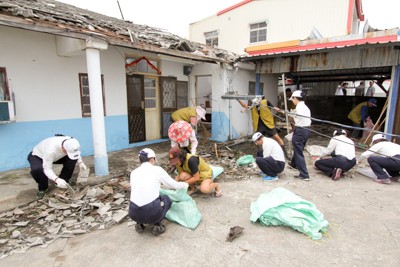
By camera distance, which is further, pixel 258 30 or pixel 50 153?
pixel 258 30

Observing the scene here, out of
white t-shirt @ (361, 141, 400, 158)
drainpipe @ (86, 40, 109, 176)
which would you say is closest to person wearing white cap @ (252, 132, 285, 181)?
white t-shirt @ (361, 141, 400, 158)

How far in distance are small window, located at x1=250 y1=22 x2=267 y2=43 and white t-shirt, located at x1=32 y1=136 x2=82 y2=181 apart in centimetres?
1300

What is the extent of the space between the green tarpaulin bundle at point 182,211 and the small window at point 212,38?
14.1 m

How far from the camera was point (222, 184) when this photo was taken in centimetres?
520

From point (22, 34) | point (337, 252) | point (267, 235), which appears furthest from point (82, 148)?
point (337, 252)

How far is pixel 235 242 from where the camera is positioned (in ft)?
10.3

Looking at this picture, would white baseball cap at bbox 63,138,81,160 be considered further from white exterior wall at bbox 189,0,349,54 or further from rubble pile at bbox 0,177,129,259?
white exterior wall at bbox 189,0,349,54

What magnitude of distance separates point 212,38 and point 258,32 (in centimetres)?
328

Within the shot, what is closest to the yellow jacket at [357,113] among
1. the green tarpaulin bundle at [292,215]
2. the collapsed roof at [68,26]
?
the collapsed roof at [68,26]

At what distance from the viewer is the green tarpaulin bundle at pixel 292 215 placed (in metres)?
3.29

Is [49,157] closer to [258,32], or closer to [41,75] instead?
[41,75]

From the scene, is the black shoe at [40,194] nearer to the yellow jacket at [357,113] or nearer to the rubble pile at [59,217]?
the rubble pile at [59,217]

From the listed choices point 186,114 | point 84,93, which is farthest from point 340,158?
point 84,93

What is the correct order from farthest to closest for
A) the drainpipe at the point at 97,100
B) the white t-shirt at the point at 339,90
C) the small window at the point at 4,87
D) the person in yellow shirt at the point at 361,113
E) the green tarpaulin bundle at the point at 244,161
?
the white t-shirt at the point at 339,90 < the person in yellow shirt at the point at 361,113 < the green tarpaulin bundle at the point at 244,161 < the small window at the point at 4,87 < the drainpipe at the point at 97,100
